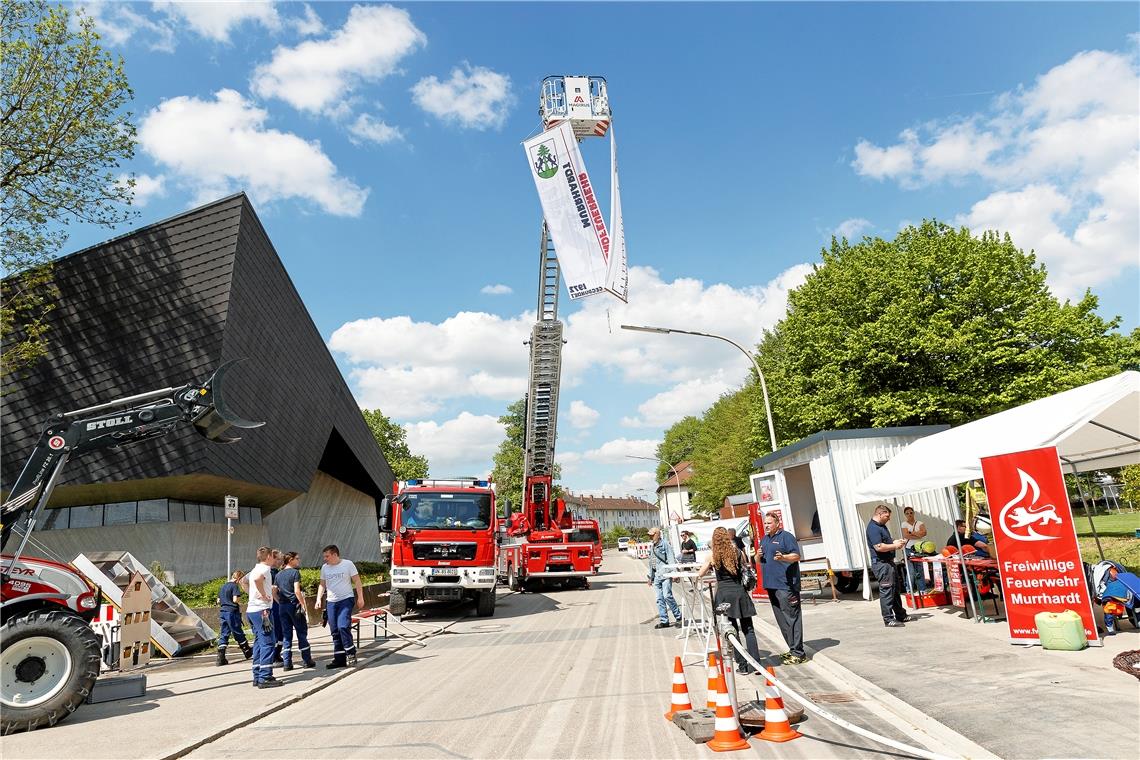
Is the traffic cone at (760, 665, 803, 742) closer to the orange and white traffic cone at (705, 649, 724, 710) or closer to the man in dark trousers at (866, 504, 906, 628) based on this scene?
the orange and white traffic cone at (705, 649, 724, 710)

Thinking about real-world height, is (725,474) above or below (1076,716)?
above

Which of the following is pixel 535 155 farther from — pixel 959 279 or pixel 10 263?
pixel 959 279

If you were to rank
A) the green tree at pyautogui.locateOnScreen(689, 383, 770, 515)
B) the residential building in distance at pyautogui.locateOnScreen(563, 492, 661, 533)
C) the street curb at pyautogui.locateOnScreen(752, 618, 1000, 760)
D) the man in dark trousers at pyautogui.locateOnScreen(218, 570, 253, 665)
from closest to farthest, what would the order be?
1. the street curb at pyautogui.locateOnScreen(752, 618, 1000, 760)
2. the man in dark trousers at pyautogui.locateOnScreen(218, 570, 253, 665)
3. the green tree at pyautogui.locateOnScreen(689, 383, 770, 515)
4. the residential building in distance at pyautogui.locateOnScreen(563, 492, 661, 533)

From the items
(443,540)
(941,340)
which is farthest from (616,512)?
(443,540)

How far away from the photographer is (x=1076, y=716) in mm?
5297

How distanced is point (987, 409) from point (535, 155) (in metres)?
19.0

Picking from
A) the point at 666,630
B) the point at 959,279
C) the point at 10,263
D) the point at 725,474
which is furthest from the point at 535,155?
the point at 725,474

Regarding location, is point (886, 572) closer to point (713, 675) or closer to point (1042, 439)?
point (1042, 439)

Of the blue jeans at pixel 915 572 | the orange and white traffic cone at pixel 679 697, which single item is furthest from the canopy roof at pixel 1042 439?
the orange and white traffic cone at pixel 679 697

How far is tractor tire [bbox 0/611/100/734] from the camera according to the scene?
6.99 metres

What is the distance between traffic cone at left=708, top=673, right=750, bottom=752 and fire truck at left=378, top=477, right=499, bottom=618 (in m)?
11.2

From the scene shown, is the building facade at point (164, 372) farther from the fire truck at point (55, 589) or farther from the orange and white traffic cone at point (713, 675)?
the orange and white traffic cone at point (713, 675)

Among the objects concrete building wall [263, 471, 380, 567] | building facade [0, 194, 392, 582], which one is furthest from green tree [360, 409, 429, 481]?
building facade [0, 194, 392, 582]

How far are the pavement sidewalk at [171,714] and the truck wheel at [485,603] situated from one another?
16.8ft
